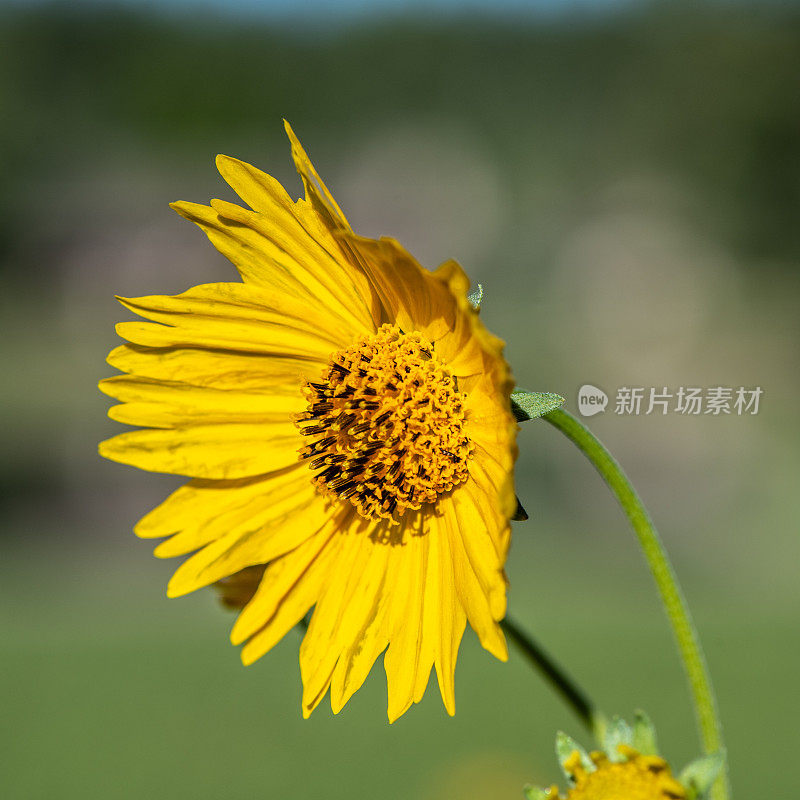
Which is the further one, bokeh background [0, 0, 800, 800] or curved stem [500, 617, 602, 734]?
bokeh background [0, 0, 800, 800]

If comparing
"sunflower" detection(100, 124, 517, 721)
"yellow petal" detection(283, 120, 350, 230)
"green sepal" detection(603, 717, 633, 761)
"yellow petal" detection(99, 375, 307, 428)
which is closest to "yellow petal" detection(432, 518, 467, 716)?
"sunflower" detection(100, 124, 517, 721)

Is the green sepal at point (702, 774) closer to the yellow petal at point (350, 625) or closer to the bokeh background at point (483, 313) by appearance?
the yellow petal at point (350, 625)

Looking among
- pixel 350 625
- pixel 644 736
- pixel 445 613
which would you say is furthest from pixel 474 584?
pixel 644 736

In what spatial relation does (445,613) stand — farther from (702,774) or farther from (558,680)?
(702,774)

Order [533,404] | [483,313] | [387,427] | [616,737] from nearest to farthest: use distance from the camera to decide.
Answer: [533,404], [616,737], [387,427], [483,313]

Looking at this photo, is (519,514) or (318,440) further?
(318,440)

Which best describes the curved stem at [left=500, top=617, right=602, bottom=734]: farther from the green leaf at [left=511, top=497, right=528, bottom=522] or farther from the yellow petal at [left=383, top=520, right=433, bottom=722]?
the green leaf at [left=511, top=497, right=528, bottom=522]
